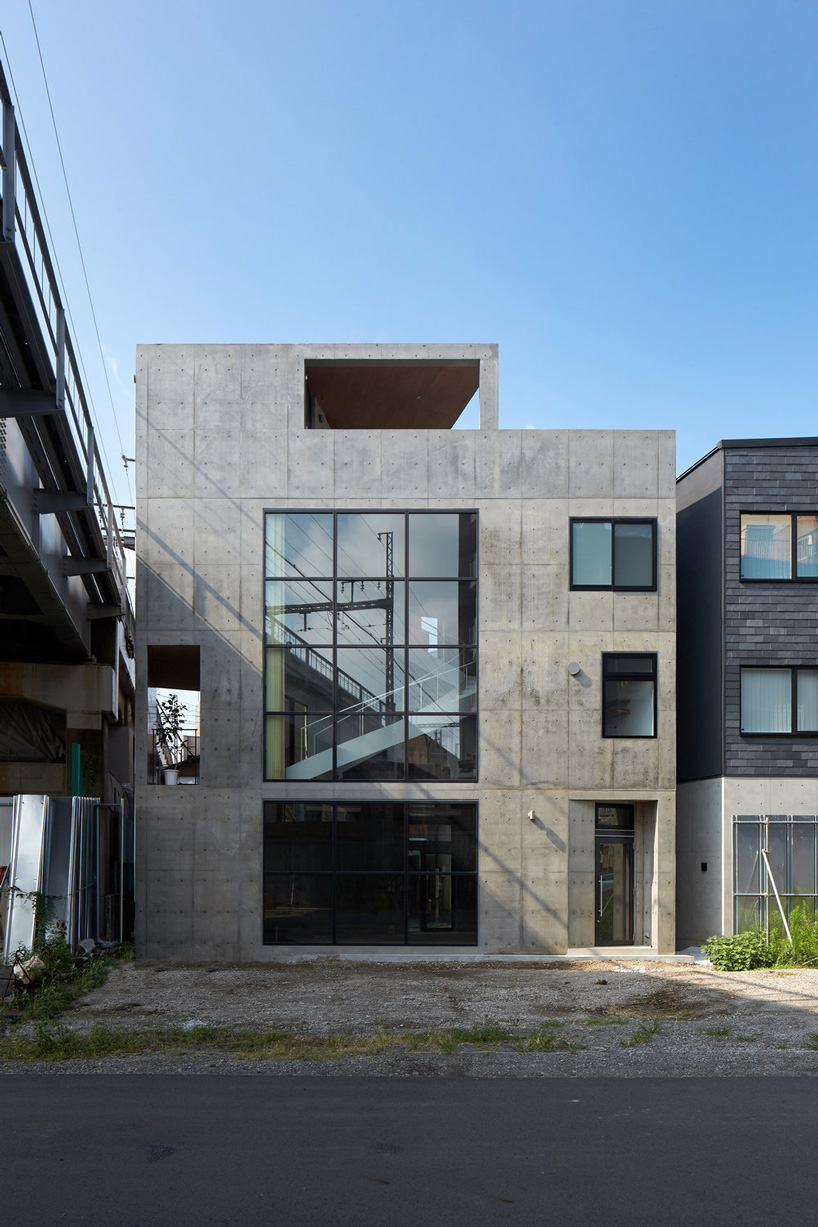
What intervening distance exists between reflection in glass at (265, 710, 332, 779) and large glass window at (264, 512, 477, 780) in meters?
0.02

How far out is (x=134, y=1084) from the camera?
9.35 meters

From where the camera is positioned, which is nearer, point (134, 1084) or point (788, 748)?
point (134, 1084)

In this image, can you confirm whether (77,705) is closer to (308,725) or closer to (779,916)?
(308,725)

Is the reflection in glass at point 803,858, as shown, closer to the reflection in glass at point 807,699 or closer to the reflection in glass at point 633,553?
the reflection in glass at point 807,699

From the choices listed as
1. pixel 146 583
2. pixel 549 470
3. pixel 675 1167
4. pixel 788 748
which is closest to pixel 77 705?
pixel 146 583

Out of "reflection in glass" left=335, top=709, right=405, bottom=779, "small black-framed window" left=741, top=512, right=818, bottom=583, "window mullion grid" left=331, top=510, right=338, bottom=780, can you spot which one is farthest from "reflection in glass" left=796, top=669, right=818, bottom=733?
"window mullion grid" left=331, top=510, right=338, bottom=780

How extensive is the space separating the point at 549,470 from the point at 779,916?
9173mm

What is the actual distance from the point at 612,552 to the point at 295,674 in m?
6.32

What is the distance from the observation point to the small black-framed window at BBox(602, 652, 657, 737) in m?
19.5

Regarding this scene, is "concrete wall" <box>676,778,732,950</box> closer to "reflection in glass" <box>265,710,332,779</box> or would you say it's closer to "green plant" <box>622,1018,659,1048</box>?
"reflection in glass" <box>265,710,332,779</box>

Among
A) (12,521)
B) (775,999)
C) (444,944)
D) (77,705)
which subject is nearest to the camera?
(12,521)

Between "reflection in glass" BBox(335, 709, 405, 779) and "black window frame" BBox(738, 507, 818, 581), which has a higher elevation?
"black window frame" BBox(738, 507, 818, 581)

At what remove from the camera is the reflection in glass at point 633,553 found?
19.7 metres

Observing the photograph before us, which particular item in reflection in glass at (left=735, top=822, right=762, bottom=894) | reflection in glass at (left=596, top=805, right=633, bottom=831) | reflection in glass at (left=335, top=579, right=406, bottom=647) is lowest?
reflection in glass at (left=735, top=822, right=762, bottom=894)
